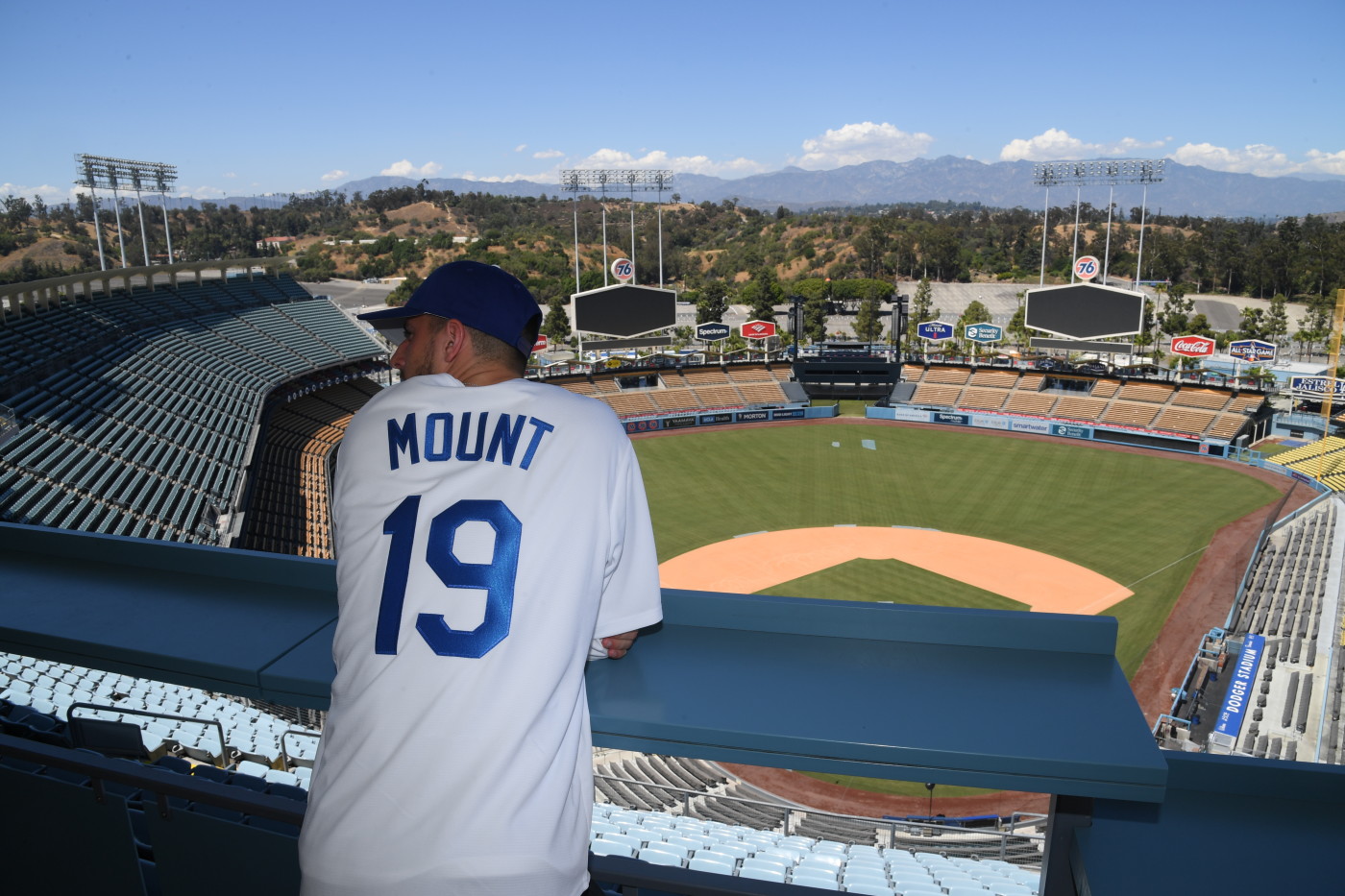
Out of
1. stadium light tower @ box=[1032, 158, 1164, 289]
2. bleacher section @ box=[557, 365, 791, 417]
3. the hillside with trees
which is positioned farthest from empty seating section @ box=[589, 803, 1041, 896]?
the hillside with trees

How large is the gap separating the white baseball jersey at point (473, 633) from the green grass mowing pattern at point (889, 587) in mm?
19645

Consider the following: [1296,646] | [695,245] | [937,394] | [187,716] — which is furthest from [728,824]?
[695,245]

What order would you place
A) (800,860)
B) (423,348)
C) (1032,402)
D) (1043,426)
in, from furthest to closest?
(1032,402)
(1043,426)
(800,860)
(423,348)

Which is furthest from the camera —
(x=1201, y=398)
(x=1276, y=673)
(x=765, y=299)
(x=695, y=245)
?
(x=695, y=245)

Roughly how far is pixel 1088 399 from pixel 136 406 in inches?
1550

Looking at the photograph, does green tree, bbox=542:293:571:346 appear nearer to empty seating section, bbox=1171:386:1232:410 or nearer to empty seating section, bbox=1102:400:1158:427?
empty seating section, bbox=1102:400:1158:427

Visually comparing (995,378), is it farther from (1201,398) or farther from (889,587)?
(889,587)

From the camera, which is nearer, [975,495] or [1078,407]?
[975,495]

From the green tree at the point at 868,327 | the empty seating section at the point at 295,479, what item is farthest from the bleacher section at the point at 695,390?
the green tree at the point at 868,327

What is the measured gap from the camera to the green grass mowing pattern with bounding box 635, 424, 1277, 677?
24812 mm

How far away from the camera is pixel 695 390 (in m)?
44.8

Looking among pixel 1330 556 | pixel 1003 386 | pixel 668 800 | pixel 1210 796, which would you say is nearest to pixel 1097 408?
pixel 1003 386

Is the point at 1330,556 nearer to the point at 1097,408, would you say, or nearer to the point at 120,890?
the point at 1097,408

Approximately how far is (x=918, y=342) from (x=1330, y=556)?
42.4m
